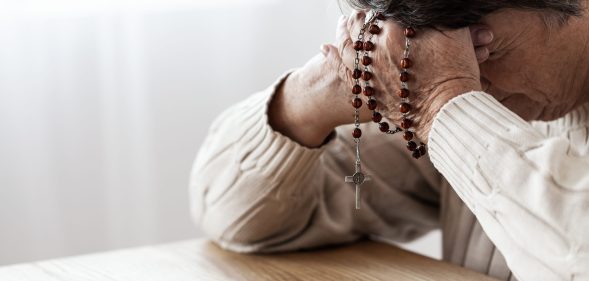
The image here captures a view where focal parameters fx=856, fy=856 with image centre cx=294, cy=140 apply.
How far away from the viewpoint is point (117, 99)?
5.77 feet

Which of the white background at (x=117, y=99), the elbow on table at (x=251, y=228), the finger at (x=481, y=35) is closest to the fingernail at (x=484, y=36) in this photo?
the finger at (x=481, y=35)

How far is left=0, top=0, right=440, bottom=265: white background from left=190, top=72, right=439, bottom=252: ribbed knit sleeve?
0.41m

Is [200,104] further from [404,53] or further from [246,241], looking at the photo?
[404,53]

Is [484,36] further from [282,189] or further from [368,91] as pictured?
[282,189]

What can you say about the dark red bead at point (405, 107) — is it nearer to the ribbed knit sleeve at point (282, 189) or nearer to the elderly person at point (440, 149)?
the elderly person at point (440, 149)

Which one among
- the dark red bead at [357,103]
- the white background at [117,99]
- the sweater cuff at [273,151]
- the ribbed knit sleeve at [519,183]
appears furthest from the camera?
the white background at [117,99]

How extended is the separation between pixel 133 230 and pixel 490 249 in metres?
0.90

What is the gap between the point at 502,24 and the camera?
930 millimetres

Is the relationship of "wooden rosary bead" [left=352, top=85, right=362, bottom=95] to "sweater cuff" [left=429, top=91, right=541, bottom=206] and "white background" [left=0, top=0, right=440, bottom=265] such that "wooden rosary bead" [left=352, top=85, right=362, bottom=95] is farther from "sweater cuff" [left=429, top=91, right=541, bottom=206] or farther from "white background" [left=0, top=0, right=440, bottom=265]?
"white background" [left=0, top=0, right=440, bottom=265]

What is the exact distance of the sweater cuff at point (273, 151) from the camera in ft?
3.76

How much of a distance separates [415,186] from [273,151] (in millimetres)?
286

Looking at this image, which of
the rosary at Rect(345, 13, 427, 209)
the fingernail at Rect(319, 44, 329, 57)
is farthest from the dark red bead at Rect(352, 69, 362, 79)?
the fingernail at Rect(319, 44, 329, 57)

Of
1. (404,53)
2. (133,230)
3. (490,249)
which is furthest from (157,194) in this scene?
(404,53)

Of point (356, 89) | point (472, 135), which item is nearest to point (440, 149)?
point (472, 135)
